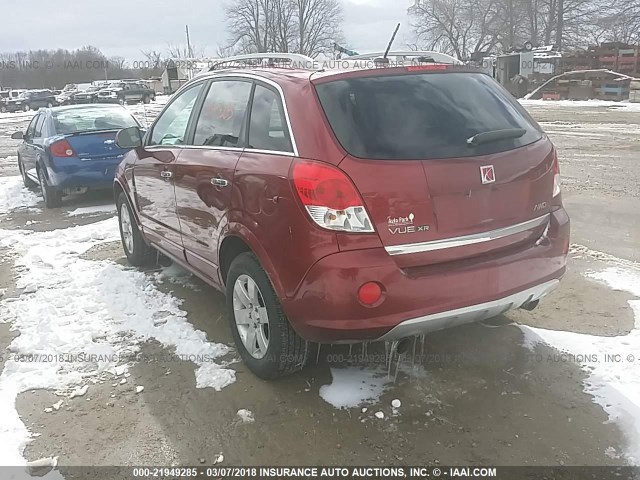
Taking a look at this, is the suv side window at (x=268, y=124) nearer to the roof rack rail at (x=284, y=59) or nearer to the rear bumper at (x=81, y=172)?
the roof rack rail at (x=284, y=59)

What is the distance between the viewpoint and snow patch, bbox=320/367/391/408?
10.9 ft

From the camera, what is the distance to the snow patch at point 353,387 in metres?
3.33

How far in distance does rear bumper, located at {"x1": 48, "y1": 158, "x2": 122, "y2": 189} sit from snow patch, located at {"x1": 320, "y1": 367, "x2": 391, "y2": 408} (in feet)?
21.2

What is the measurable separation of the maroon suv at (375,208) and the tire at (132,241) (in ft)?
7.26

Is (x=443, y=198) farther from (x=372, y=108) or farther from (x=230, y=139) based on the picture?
(x=230, y=139)

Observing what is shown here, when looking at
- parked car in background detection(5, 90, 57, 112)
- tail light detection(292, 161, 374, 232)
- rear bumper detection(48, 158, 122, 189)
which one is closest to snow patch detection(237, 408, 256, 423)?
tail light detection(292, 161, 374, 232)

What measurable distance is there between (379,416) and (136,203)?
3.26m

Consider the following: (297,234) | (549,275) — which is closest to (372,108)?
(297,234)

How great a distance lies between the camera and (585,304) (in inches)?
176

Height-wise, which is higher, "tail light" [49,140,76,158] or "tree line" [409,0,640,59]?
"tree line" [409,0,640,59]

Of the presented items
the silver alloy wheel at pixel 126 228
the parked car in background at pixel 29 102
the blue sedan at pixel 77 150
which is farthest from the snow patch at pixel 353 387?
the parked car in background at pixel 29 102

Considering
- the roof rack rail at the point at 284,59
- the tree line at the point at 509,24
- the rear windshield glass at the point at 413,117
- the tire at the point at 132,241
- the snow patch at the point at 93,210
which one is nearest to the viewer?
the rear windshield glass at the point at 413,117

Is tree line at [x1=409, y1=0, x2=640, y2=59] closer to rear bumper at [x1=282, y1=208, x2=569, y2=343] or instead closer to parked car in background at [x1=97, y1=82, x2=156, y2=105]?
parked car in background at [x1=97, y1=82, x2=156, y2=105]

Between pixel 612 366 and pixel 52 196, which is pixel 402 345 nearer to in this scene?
pixel 612 366
